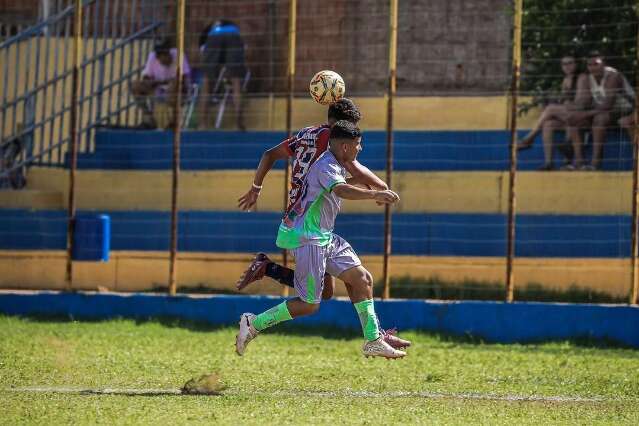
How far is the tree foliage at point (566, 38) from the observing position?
1633cm

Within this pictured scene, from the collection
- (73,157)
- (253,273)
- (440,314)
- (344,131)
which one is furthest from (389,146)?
(344,131)

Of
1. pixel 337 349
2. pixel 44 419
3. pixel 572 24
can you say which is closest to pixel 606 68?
pixel 572 24

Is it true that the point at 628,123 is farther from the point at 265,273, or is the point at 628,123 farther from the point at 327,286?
the point at 265,273

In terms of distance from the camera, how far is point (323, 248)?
31.2 feet

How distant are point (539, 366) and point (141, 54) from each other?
30.9ft

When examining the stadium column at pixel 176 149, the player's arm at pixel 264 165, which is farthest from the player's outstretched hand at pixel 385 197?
the stadium column at pixel 176 149

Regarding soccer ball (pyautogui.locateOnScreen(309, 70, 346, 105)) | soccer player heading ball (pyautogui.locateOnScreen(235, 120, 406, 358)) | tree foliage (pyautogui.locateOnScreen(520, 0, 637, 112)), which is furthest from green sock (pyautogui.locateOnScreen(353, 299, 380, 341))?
tree foliage (pyautogui.locateOnScreen(520, 0, 637, 112))

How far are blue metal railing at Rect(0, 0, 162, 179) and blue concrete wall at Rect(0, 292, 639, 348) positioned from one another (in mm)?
3418

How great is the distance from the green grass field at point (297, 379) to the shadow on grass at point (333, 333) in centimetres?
4

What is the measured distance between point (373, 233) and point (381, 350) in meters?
6.75

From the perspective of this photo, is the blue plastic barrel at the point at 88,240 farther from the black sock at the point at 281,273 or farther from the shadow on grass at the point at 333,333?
the black sock at the point at 281,273

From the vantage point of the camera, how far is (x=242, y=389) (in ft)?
30.8

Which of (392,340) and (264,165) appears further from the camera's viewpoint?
(264,165)

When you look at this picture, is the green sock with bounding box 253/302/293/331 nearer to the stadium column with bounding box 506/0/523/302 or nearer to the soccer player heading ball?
the soccer player heading ball
